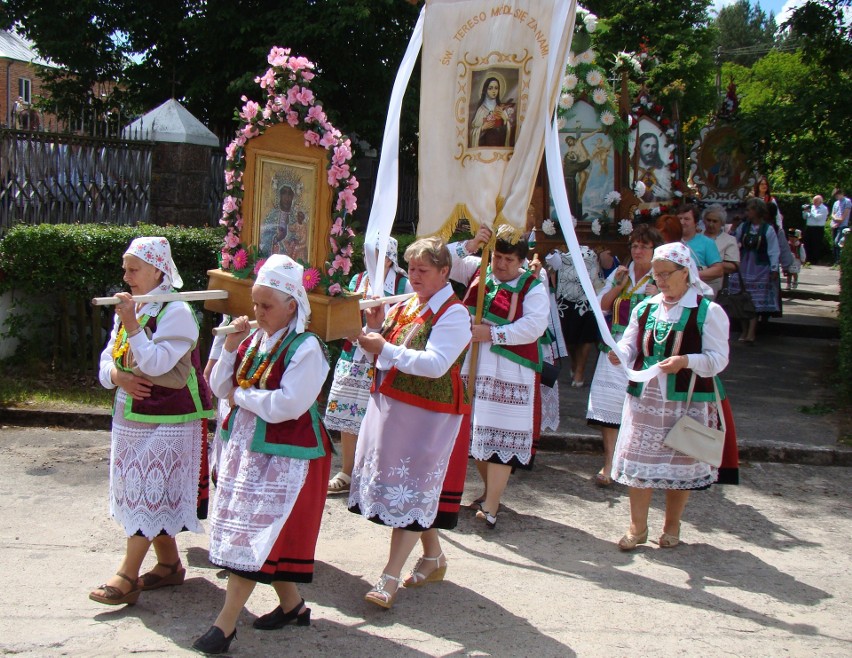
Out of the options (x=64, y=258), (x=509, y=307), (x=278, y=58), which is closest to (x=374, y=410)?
(x=509, y=307)

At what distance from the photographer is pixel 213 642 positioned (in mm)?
4094

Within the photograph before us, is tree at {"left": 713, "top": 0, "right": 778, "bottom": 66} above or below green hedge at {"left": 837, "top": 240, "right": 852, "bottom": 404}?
above

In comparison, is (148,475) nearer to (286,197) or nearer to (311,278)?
(311,278)

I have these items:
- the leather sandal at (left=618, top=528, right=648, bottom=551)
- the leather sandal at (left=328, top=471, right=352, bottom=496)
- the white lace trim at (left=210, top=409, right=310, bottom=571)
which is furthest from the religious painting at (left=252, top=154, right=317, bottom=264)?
the leather sandal at (left=618, top=528, right=648, bottom=551)

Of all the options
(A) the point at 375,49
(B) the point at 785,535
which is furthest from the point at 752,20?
(B) the point at 785,535

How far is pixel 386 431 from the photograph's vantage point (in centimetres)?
478

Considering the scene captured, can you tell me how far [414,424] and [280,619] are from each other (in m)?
1.10

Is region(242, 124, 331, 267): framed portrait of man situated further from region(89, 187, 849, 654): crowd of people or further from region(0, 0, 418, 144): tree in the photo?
region(0, 0, 418, 144): tree

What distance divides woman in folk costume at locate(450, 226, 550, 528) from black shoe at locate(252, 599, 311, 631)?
1.85 m

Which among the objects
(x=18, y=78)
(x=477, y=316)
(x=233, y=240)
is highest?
(x=18, y=78)

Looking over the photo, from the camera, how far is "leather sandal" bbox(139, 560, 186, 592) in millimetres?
4820

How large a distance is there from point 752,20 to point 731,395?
89.1 m

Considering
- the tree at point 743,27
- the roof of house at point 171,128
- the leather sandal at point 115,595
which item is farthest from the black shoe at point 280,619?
the tree at point 743,27

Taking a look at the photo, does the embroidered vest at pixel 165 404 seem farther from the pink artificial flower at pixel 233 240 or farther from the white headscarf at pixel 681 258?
the white headscarf at pixel 681 258
